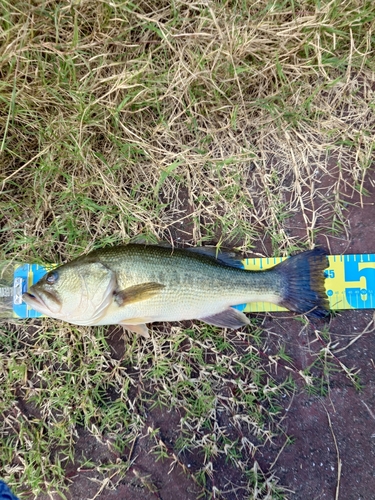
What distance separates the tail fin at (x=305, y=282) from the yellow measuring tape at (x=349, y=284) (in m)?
0.19

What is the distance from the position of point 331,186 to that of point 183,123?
125 cm

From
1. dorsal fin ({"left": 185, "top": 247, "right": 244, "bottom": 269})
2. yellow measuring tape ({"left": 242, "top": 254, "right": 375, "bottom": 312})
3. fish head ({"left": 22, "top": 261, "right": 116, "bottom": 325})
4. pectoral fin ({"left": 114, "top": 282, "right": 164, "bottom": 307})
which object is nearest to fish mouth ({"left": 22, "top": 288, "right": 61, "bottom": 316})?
fish head ({"left": 22, "top": 261, "right": 116, "bottom": 325})

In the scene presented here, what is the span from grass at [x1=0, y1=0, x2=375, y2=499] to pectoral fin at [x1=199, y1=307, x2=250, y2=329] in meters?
0.24

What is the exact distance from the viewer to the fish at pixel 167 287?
2.50 metres

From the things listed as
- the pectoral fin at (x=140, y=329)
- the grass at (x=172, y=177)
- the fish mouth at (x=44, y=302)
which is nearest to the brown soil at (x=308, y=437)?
the grass at (x=172, y=177)

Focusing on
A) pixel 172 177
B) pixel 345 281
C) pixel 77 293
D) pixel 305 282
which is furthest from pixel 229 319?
pixel 172 177

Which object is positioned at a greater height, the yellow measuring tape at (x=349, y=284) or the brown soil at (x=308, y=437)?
the yellow measuring tape at (x=349, y=284)

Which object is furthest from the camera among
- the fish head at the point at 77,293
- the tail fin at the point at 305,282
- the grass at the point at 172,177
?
the grass at the point at 172,177

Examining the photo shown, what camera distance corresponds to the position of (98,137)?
2943mm

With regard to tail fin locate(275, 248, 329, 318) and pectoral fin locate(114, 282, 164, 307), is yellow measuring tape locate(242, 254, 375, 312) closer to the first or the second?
tail fin locate(275, 248, 329, 318)

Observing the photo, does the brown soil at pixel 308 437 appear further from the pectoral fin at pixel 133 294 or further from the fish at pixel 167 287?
the pectoral fin at pixel 133 294

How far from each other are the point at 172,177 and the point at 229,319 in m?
1.18

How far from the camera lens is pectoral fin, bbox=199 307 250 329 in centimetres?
271

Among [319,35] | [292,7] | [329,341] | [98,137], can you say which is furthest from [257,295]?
[292,7]
